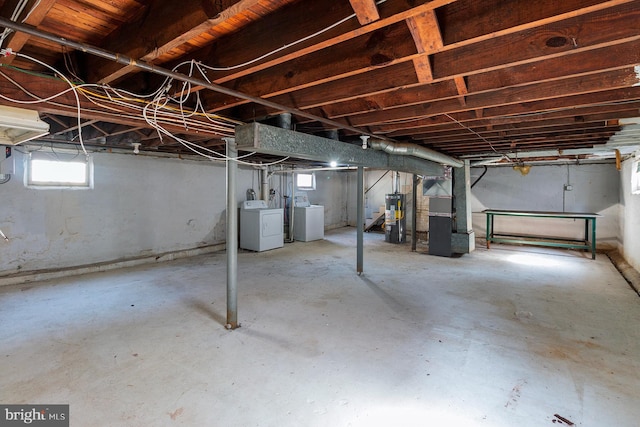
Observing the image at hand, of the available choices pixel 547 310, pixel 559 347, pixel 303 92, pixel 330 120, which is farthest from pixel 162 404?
pixel 547 310

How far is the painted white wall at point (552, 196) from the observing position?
6.34 meters

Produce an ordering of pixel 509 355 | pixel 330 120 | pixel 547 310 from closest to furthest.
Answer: pixel 509 355
pixel 330 120
pixel 547 310

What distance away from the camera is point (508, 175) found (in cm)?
734

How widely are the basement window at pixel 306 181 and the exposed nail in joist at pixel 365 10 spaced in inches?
281

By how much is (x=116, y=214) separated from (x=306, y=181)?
4892mm

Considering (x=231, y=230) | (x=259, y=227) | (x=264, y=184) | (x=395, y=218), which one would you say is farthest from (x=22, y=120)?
(x=395, y=218)

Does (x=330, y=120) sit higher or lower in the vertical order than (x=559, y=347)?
higher

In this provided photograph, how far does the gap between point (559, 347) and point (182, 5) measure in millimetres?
3325

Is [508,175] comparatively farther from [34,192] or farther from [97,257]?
[34,192]

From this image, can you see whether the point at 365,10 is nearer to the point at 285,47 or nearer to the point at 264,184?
the point at 285,47

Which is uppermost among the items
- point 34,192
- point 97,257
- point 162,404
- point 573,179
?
point 573,179

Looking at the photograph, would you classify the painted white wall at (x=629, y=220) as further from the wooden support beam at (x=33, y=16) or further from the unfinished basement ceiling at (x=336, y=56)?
the wooden support beam at (x=33, y=16)

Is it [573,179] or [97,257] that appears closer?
[97,257]

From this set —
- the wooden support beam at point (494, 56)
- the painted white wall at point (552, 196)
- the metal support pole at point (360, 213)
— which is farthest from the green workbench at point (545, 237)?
the wooden support beam at point (494, 56)
